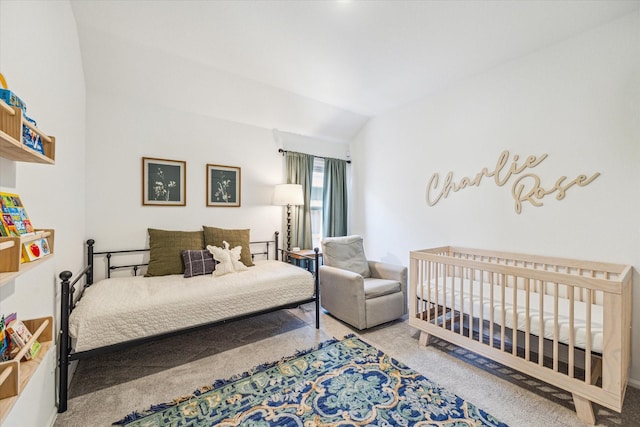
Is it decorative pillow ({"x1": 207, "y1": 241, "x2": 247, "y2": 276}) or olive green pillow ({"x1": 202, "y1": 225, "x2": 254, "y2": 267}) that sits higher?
olive green pillow ({"x1": 202, "y1": 225, "x2": 254, "y2": 267})

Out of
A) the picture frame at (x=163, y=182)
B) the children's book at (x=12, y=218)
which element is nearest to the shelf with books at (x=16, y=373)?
the children's book at (x=12, y=218)

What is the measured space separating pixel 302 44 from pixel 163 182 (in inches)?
83.9

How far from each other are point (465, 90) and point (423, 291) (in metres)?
2.28

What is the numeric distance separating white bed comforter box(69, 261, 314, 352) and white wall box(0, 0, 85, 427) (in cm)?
22

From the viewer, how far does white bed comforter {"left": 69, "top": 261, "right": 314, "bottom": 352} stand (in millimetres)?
1841

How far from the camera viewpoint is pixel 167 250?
9.52ft

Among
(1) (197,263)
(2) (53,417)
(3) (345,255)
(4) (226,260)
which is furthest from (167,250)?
(3) (345,255)

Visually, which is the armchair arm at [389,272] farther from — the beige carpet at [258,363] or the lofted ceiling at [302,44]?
the lofted ceiling at [302,44]

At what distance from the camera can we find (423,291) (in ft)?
8.86

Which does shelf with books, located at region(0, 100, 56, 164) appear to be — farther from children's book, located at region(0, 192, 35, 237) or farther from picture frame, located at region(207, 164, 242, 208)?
picture frame, located at region(207, 164, 242, 208)

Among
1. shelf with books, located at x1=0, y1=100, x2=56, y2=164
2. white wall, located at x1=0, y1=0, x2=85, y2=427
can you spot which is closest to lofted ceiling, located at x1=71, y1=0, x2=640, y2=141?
white wall, located at x1=0, y1=0, x2=85, y2=427

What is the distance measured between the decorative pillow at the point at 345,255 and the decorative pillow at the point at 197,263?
4.35 ft

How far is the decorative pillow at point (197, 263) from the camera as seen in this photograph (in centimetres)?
278

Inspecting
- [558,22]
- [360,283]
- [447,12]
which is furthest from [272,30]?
[360,283]
